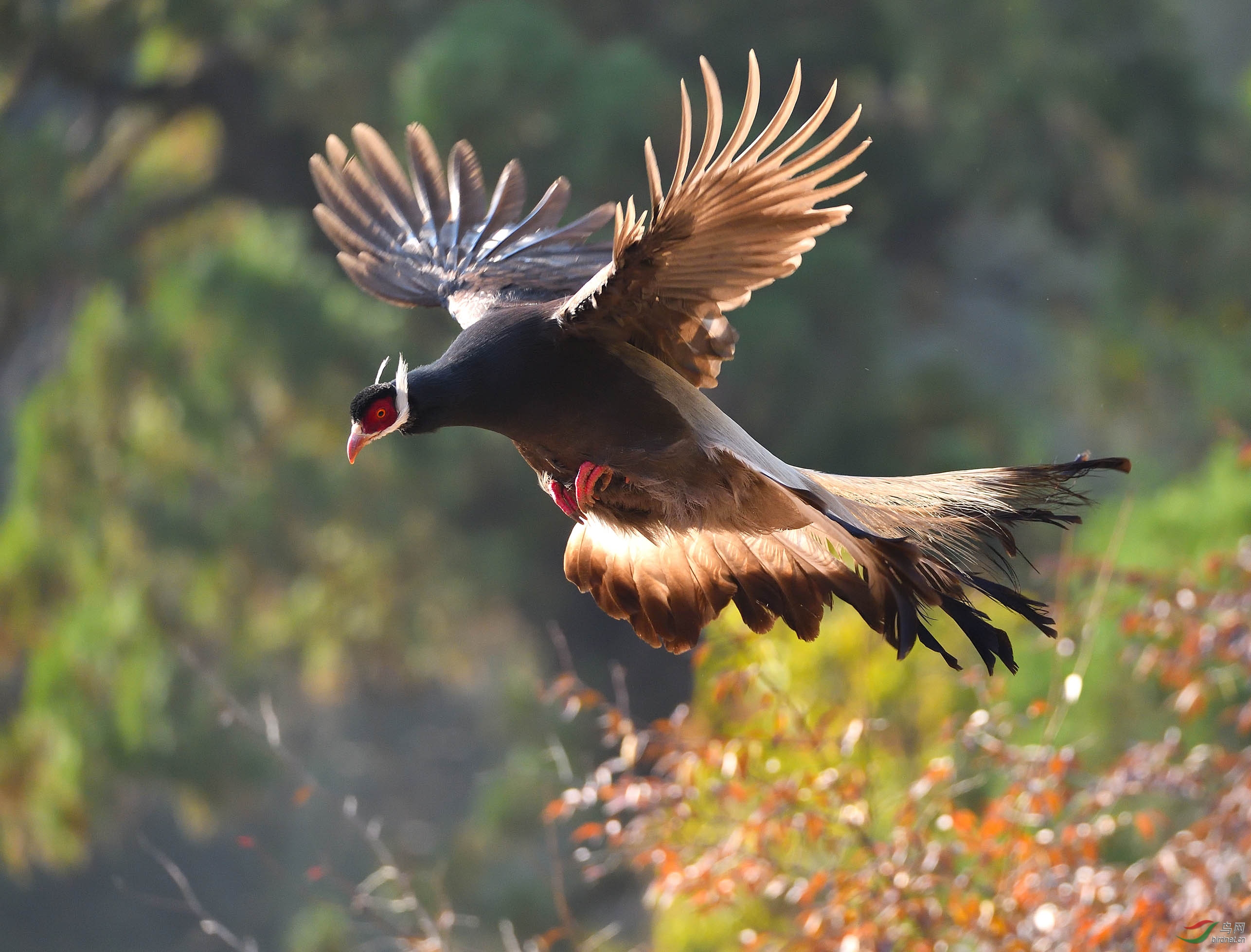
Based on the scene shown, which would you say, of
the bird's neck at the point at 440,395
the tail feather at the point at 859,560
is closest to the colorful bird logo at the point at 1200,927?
the tail feather at the point at 859,560

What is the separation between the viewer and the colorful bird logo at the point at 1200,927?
2434 mm

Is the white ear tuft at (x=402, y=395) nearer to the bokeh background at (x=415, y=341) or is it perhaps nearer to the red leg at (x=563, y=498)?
the red leg at (x=563, y=498)

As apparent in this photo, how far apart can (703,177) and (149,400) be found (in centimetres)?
581

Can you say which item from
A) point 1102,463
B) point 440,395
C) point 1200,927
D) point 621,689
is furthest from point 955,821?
point 440,395

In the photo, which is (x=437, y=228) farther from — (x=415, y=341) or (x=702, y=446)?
(x=415, y=341)

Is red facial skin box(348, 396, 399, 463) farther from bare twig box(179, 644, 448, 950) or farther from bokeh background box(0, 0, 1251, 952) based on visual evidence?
bokeh background box(0, 0, 1251, 952)

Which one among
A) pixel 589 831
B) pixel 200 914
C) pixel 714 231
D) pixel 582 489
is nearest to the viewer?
pixel 714 231

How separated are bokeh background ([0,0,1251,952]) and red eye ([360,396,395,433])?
13.1ft

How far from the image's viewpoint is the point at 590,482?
6.82ft

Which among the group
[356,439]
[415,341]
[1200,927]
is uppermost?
[415,341]

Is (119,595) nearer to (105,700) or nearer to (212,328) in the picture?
(105,700)

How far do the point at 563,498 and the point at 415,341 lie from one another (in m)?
5.69

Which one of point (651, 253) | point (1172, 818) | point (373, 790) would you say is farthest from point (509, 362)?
point (373, 790)

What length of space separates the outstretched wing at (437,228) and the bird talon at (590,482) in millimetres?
489
